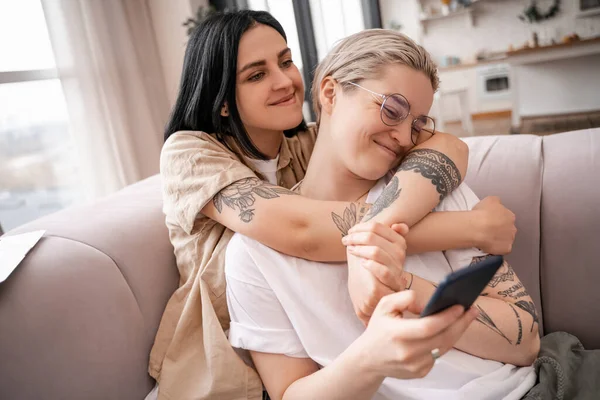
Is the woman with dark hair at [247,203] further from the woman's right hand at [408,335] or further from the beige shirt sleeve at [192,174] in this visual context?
the woman's right hand at [408,335]

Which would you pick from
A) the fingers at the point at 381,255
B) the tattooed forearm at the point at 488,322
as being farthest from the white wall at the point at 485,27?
the fingers at the point at 381,255

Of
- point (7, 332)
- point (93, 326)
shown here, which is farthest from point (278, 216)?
point (7, 332)

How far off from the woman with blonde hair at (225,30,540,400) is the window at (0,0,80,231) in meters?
2.68

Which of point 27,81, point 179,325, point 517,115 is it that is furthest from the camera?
point 517,115

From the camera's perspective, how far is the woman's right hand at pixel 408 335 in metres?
0.59

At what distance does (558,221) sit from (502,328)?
0.48 m

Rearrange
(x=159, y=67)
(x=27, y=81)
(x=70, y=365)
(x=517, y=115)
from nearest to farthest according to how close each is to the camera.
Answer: (x=70, y=365), (x=27, y=81), (x=159, y=67), (x=517, y=115)

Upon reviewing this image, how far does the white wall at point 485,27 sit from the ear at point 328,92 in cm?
600

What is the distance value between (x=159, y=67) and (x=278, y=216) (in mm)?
3876

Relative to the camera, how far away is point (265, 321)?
97cm

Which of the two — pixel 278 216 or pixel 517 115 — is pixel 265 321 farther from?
pixel 517 115

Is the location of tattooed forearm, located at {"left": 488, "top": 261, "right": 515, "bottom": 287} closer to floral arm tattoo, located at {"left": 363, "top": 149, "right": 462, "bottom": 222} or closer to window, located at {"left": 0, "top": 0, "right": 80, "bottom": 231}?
floral arm tattoo, located at {"left": 363, "top": 149, "right": 462, "bottom": 222}

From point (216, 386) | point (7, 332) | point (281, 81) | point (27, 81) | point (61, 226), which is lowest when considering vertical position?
point (216, 386)

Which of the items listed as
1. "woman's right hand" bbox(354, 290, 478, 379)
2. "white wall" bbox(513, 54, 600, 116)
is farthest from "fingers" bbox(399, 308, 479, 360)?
"white wall" bbox(513, 54, 600, 116)
